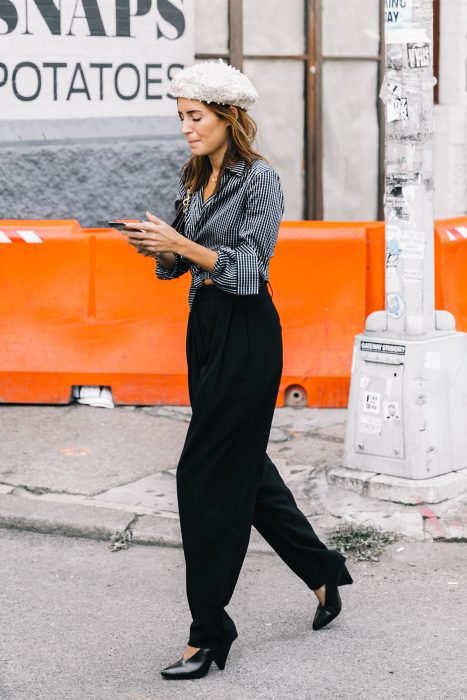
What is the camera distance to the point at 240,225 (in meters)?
4.07

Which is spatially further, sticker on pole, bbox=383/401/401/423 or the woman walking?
sticker on pole, bbox=383/401/401/423

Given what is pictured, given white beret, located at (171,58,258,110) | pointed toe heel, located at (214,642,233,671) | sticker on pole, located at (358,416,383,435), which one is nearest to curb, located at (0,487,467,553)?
sticker on pole, located at (358,416,383,435)

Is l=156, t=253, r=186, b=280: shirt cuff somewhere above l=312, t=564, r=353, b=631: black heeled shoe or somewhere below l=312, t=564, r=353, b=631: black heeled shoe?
above

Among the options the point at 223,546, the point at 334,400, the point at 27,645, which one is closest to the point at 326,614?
the point at 223,546

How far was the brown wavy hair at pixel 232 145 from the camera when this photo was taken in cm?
409

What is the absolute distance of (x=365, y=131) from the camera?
11.5 metres

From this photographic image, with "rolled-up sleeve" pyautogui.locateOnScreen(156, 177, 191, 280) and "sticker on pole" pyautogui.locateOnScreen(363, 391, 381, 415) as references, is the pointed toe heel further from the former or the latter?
"sticker on pole" pyautogui.locateOnScreen(363, 391, 381, 415)

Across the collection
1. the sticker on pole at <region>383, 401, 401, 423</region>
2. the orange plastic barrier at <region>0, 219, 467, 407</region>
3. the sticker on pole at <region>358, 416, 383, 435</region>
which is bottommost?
the sticker on pole at <region>358, 416, 383, 435</region>

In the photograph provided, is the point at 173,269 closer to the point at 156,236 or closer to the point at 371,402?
the point at 156,236

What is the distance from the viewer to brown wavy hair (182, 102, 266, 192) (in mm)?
4090

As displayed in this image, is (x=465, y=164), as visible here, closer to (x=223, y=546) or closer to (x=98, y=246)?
(x=98, y=246)

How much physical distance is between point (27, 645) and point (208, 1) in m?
7.54

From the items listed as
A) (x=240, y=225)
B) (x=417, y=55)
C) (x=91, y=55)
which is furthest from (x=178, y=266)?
Answer: (x=91, y=55)

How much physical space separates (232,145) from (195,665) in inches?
67.1
